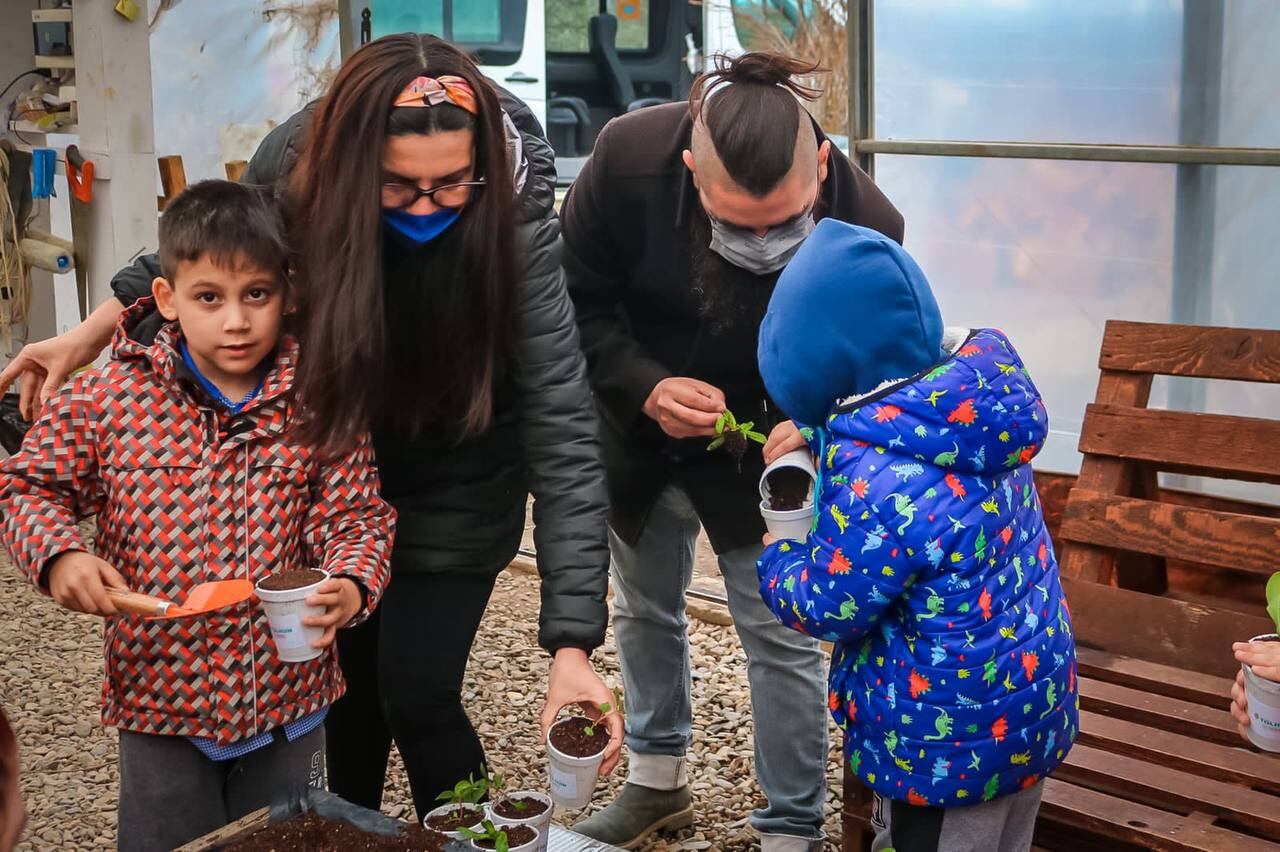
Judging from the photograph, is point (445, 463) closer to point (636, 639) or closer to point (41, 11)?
point (636, 639)

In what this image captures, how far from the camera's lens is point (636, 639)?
131 inches

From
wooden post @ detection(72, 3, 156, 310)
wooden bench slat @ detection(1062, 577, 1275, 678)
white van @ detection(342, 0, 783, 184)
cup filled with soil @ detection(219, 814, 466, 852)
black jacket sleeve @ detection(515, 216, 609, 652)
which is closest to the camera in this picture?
cup filled with soil @ detection(219, 814, 466, 852)

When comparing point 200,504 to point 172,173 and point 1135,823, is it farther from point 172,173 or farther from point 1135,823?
point 172,173

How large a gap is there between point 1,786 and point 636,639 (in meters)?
2.42

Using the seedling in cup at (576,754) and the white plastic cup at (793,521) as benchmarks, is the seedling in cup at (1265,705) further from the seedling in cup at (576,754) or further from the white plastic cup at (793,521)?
the seedling in cup at (576,754)

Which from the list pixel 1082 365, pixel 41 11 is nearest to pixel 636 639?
pixel 1082 365

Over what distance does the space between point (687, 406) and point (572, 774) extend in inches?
37.8

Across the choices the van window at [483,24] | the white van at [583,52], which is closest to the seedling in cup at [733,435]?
the van window at [483,24]

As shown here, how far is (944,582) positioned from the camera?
220 cm

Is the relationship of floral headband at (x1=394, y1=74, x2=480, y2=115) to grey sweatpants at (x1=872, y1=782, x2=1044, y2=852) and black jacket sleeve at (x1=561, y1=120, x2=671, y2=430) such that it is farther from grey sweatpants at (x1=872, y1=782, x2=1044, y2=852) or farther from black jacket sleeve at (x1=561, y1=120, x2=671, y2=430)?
grey sweatpants at (x1=872, y1=782, x2=1044, y2=852)

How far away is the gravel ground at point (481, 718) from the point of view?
3.64 metres

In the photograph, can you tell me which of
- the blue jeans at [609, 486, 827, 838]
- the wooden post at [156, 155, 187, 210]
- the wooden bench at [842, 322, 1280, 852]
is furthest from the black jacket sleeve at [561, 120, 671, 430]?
the wooden post at [156, 155, 187, 210]

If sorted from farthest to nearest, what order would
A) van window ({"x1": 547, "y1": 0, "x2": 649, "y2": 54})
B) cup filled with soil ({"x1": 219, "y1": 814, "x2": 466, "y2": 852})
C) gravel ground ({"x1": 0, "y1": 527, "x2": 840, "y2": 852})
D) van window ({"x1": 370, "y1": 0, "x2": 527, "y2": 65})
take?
van window ({"x1": 547, "y1": 0, "x2": 649, "y2": 54}) < van window ({"x1": 370, "y1": 0, "x2": 527, "y2": 65}) < gravel ground ({"x1": 0, "y1": 527, "x2": 840, "y2": 852}) < cup filled with soil ({"x1": 219, "y1": 814, "x2": 466, "y2": 852})

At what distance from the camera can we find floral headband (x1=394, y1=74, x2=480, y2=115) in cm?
227
